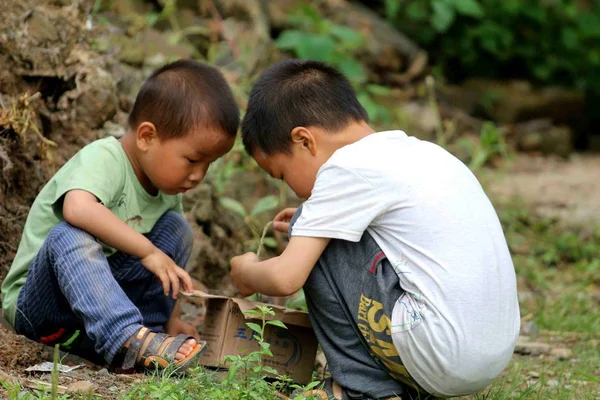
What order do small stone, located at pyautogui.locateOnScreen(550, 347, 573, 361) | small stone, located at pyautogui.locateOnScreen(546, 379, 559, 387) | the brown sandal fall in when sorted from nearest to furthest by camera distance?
1. the brown sandal
2. small stone, located at pyautogui.locateOnScreen(546, 379, 559, 387)
3. small stone, located at pyautogui.locateOnScreen(550, 347, 573, 361)

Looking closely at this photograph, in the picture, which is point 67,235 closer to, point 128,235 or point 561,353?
point 128,235

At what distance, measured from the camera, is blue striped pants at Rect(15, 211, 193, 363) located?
2438mm

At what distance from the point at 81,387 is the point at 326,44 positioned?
333 centimetres

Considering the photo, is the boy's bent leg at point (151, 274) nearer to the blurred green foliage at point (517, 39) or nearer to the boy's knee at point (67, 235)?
the boy's knee at point (67, 235)

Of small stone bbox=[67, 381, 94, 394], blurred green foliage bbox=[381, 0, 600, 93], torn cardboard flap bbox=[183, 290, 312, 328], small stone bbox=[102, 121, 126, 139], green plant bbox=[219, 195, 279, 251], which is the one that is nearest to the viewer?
small stone bbox=[67, 381, 94, 394]

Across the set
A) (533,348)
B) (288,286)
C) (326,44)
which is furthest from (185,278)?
(326,44)

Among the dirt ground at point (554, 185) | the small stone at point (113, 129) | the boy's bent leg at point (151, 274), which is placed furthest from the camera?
the dirt ground at point (554, 185)

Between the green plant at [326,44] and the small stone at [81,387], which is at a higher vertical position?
the small stone at [81,387]

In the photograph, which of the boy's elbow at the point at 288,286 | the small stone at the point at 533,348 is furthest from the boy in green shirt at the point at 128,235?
the small stone at the point at 533,348

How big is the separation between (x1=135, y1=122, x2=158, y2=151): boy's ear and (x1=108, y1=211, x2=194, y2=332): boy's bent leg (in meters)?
0.27

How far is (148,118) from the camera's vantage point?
2773 mm

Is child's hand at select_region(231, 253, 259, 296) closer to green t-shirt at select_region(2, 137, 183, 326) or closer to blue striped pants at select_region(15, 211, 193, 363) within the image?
blue striped pants at select_region(15, 211, 193, 363)

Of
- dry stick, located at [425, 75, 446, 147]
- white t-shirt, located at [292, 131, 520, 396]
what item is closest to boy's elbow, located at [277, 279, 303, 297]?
white t-shirt, located at [292, 131, 520, 396]

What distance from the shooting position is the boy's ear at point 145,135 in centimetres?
275
